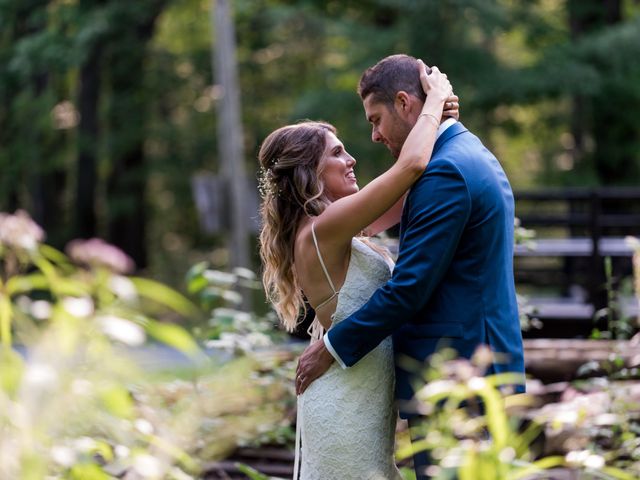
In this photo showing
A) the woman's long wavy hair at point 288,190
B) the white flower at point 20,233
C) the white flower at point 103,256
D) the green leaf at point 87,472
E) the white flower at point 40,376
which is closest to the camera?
the white flower at point 40,376

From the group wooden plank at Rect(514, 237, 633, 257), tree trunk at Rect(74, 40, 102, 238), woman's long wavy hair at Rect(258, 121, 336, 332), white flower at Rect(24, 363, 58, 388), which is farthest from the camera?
tree trunk at Rect(74, 40, 102, 238)

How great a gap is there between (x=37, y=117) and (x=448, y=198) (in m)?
20.5

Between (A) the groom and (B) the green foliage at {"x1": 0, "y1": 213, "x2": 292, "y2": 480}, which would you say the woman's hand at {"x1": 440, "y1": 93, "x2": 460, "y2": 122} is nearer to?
(A) the groom

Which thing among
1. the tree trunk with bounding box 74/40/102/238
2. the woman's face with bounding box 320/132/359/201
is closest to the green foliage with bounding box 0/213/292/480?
the woman's face with bounding box 320/132/359/201

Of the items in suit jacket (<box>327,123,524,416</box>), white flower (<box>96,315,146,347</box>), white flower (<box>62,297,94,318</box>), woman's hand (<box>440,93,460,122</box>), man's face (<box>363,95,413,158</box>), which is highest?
woman's hand (<box>440,93,460,122</box>)

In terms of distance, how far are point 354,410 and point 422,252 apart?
60 cm

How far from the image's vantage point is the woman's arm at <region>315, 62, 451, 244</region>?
10.9 feet

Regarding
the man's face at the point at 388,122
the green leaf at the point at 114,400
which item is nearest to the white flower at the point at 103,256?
the green leaf at the point at 114,400

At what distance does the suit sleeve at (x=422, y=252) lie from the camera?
327cm

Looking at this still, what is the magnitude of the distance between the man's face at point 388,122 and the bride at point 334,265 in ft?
0.33

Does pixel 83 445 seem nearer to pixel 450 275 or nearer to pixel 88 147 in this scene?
pixel 450 275

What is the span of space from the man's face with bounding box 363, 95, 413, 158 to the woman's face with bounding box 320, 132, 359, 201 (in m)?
0.15

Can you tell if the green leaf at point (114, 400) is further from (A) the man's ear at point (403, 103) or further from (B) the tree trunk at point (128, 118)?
(B) the tree trunk at point (128, 118)

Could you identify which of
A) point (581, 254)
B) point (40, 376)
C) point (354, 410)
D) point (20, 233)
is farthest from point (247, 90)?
point (40, 376)
